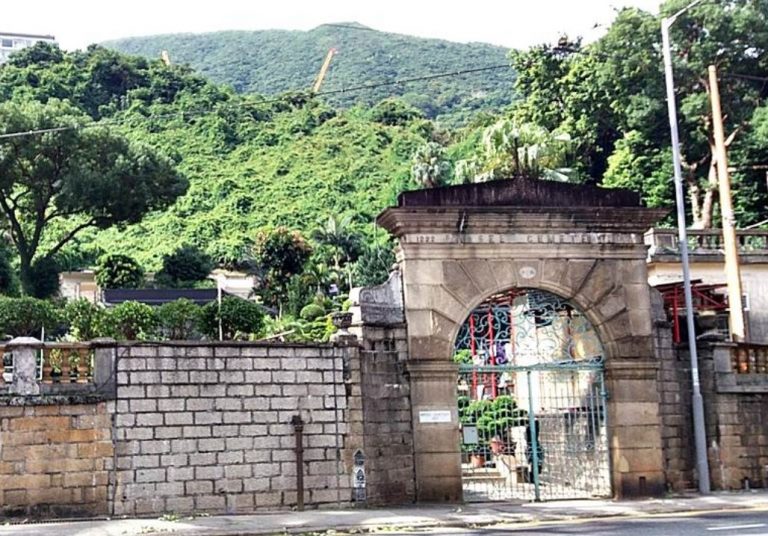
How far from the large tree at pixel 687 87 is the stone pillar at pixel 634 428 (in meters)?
23.3

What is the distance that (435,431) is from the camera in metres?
18.0

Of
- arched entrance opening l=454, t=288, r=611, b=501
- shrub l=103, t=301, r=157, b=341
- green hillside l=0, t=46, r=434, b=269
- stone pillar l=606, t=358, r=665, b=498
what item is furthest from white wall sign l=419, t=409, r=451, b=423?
green hillside l=0, t=46, r=434, b=269

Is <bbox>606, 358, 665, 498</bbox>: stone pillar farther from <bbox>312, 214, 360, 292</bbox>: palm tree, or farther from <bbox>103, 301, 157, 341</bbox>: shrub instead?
<bbox>312, 214, 360, 292</bbox>: palm tree

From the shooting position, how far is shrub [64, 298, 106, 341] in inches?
837

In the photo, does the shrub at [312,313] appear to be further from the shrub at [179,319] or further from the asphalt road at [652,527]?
the asphalt road at [652,527]

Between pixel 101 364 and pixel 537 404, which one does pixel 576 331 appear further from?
pixel 101 364

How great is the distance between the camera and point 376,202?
80.8 m

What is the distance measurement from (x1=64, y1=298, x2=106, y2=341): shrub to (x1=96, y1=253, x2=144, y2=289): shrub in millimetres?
29395

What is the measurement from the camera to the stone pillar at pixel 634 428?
18.7 metres

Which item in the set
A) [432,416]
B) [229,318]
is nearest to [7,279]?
[229,318]

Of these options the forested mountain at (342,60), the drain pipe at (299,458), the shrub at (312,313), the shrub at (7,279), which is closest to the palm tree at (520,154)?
the shrub at (312,313)

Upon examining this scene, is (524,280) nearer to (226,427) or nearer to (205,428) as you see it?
(226,427)

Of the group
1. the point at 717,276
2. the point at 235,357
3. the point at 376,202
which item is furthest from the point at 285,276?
the point at 235,357

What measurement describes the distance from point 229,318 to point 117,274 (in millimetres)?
33319
